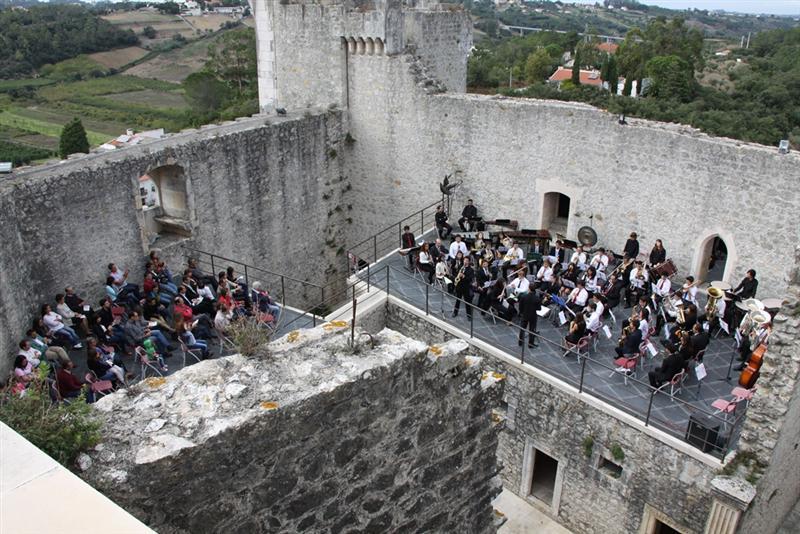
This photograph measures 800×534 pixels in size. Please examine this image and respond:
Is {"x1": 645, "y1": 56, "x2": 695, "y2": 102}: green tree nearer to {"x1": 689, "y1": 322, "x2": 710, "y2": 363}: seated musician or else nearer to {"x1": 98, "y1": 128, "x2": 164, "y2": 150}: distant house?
{"x1": 98, "y1": 128, "x2": 164, "y2": 150}: distant house

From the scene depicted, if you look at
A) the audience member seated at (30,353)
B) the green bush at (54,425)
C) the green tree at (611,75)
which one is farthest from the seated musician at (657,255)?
the green tree at (611,75)

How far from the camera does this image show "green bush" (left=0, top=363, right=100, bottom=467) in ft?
12.6

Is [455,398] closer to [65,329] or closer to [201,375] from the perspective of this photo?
[201,375]

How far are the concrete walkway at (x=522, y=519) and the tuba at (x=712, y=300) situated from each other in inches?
172

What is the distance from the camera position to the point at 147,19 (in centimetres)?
10506

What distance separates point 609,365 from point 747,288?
9.17ft

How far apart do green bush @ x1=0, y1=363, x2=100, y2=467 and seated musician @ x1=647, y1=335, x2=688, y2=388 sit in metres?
8.52

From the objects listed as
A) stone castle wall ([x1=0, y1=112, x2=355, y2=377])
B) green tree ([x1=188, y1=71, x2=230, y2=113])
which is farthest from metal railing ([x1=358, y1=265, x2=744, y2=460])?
green tree ([x1=188, y1=71, x2=230, y2=113])

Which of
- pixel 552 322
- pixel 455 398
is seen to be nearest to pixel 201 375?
pixel 455 398

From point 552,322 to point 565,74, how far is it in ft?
166

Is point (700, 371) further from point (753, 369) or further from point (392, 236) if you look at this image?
point (392, 236)

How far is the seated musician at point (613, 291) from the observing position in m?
12.7

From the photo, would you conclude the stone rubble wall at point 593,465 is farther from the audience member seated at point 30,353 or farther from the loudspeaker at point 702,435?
the audience member seated at point 30,353

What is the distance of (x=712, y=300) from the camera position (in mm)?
12070
